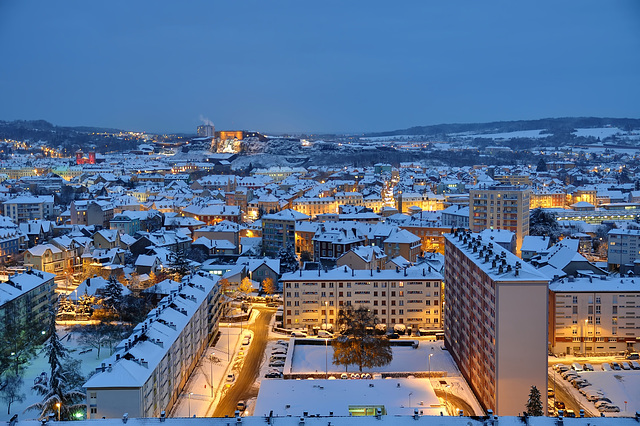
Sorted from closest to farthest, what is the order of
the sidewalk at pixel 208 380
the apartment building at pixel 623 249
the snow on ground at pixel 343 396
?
the snow on ground at pixel 343 396, the sidewalk at pixel 208 380, the apartment building at pixel 623 249

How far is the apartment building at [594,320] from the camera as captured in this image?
11.9 meters

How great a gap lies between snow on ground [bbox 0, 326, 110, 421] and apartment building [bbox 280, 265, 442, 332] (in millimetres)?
3662

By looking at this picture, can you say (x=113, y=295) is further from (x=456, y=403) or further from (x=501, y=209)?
A: (x=501, y=209)

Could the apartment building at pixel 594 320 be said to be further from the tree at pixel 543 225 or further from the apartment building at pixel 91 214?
the apartment building at pixel 91 214

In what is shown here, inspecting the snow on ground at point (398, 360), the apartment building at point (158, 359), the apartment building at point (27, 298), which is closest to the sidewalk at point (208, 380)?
the apartment building at point (158, 359)

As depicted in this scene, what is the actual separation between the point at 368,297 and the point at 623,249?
28.8 feet

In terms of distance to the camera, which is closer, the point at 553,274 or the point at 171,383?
the point at 171,383

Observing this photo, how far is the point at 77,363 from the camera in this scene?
10.5 metres

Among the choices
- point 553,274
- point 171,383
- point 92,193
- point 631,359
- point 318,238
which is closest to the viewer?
point 171,383

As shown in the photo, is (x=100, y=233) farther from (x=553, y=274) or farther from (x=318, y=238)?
(x=553, y=274)

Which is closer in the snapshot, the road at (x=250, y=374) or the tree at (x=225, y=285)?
the road at (x=250, y=374)

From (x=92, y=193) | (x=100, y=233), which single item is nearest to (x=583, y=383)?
(x=100, y=233)

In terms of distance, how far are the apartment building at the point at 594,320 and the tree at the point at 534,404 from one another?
4.04 m

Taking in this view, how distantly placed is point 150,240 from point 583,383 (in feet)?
42.3
